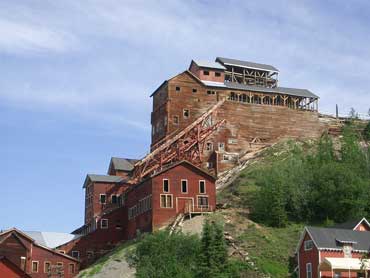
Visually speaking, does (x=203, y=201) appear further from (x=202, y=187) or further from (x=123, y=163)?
(x=123, y=163)

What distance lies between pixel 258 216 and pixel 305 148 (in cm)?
2680

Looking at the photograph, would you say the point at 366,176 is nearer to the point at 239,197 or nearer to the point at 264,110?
the point at 239,197

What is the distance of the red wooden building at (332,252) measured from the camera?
57219 mm

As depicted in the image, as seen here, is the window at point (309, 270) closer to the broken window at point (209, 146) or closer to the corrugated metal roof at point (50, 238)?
the corrugated metal roof at point (50, 238)

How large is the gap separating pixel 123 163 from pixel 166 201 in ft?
77.0

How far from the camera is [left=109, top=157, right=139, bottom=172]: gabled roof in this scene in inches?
3696

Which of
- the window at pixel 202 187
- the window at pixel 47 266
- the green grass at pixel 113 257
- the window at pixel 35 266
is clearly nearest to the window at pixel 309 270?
the green grass at pixel 113 257

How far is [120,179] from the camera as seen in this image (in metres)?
89.1

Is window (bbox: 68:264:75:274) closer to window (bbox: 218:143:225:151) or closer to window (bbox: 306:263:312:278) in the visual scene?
window (bbox: 218:143:225:151)

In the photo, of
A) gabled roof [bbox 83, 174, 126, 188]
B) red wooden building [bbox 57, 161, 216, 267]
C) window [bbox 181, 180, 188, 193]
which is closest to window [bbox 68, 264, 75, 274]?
red wooden building [bbox 57, 161, 216, 267]

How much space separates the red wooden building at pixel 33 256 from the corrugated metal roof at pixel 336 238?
98.9 feet

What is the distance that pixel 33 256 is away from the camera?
253 feet

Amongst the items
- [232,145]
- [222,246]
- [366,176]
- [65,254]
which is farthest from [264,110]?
[222,246]

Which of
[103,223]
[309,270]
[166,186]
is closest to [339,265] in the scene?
[309,270]
